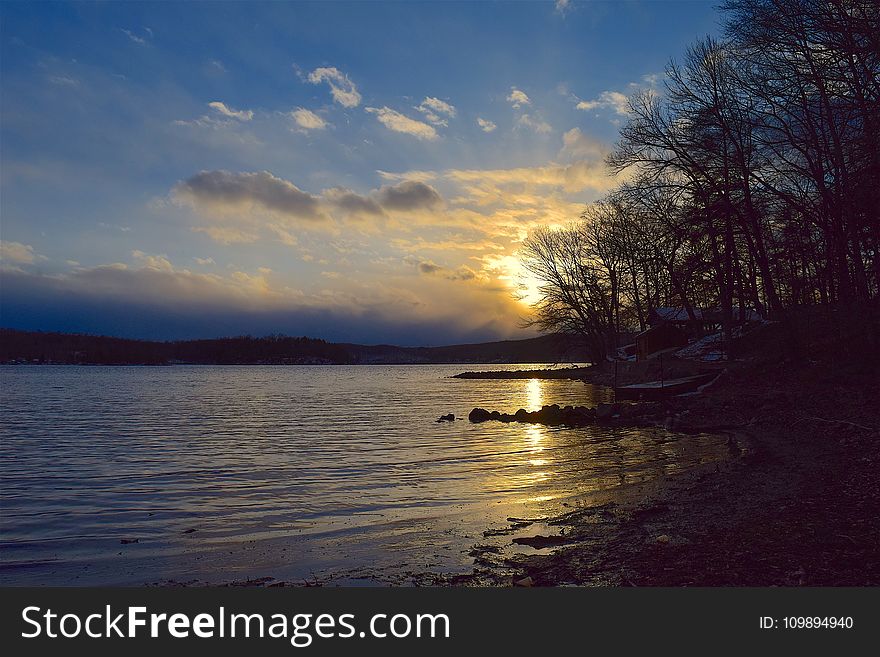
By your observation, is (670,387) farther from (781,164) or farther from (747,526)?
(747,526)

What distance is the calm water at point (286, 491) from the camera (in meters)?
7.26

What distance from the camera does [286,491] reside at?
1195cm

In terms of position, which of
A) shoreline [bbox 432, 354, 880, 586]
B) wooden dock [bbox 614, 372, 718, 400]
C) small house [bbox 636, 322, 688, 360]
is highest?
small house [bbox 636, 322, 688, 360]

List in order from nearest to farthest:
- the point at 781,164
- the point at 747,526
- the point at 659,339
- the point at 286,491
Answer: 1. the point at 747,526
2. the point at 286,491
3. the point at 781,164
4. the point at 659,339

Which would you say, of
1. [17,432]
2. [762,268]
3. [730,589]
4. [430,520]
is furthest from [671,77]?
[17,432]

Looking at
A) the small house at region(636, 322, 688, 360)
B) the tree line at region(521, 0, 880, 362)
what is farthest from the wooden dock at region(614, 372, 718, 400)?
the small house at region(636, 322, 688, 360)

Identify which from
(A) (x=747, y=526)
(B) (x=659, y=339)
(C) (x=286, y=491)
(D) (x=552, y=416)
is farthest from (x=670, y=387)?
(B) (x=659, y=339)

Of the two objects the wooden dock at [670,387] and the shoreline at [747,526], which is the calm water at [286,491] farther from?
the wooden dock at [670,387]

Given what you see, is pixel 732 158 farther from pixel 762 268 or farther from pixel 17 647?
pixel 17 647

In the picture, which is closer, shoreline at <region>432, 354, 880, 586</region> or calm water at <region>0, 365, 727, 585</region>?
shoreline at <region>432, 354, 880, 586</region>

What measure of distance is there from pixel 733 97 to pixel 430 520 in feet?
72.3

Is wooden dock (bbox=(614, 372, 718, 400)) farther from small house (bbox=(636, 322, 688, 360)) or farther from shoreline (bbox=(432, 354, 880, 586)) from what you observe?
small house (bbox=(636, 322, 688, 360))

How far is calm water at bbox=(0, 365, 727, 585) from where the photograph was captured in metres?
7.26

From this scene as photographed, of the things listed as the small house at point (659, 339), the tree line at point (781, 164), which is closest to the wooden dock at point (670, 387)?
the tree line at point (781, 164)
